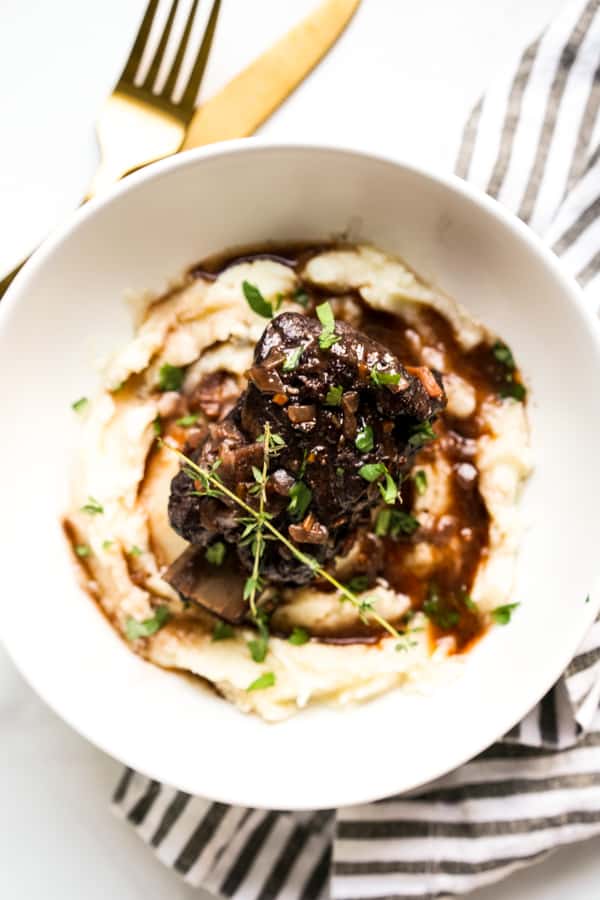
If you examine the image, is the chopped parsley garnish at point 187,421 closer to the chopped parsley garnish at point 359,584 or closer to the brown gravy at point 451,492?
the brown gravy at point 451,492

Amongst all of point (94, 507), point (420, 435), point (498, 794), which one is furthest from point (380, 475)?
point (498, 794)

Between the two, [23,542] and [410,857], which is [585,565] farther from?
[23,542]

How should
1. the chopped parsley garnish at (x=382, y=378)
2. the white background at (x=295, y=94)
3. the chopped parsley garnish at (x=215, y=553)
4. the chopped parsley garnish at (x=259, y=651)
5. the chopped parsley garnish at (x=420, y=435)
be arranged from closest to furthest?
the chopped parsley garnish at (x=382, y=378) < the chopped parsley garnish at (x=420, y=435) < the chopped parsley garnish at (x=215, y=553) < the chopped parsley garnish at (x=259, y=651) < the white background at (x=295, y=94)

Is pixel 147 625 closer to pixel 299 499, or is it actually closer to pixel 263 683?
pixel 263 683

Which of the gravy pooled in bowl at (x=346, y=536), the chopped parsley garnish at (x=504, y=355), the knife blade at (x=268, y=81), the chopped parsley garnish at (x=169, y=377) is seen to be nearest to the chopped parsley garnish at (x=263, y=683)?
the gravy pooled in bowl at (x=346, y=536)

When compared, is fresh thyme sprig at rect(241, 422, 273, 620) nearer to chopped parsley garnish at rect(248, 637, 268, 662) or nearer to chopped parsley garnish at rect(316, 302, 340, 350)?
chopped parsley garnish at rect(316, 302, 340, 350)

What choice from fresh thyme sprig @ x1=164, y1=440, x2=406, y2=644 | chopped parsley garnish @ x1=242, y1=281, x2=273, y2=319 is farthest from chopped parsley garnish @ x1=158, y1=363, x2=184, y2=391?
fresh thyme sprig @ x1=164, y1=440, x2=406, y2=644

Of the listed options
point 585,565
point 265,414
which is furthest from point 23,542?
point 585,565
